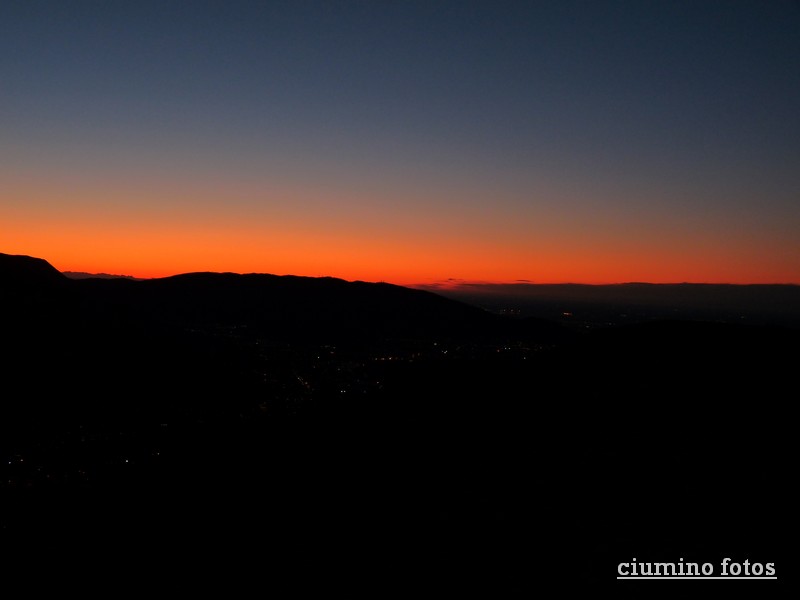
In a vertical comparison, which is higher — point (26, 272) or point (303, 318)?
point (26, 272)

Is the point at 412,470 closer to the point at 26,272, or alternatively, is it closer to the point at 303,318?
the point at 26,272

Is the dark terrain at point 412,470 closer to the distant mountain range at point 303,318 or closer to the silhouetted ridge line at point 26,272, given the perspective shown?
the silhouetted ridge line at point 26,272

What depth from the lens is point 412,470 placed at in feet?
120

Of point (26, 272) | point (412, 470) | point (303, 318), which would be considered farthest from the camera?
point (303, 318)

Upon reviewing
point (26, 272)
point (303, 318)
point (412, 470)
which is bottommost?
point (412, 470)

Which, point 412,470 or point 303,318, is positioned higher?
point 303,318

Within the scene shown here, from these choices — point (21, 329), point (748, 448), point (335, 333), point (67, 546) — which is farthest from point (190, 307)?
point (748, 448)

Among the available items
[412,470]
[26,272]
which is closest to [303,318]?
[26,272]

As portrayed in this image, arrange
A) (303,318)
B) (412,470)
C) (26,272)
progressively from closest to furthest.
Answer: (412,470) < (26,272) < (303,318)

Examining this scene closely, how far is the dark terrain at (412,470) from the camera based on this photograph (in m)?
25.1

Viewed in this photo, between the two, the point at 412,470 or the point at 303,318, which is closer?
the point at 412,470

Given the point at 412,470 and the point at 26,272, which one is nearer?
the point at 412,470

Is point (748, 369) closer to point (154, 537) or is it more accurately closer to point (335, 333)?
point (154, 537)

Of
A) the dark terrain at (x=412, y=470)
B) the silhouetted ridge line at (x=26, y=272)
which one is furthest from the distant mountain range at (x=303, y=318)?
Result: the dark terrain at (x=412, y=470)
